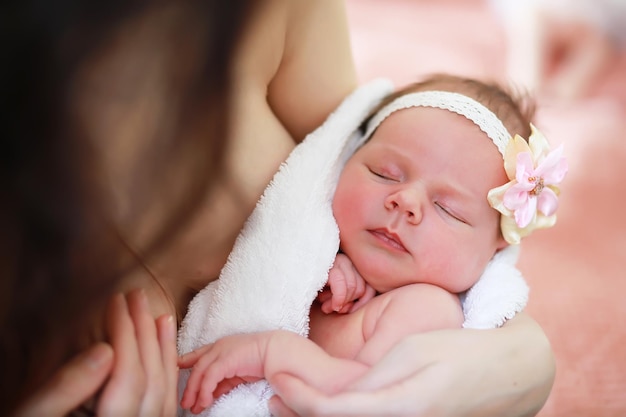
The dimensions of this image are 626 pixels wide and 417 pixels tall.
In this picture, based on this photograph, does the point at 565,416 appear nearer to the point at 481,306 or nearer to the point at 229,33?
the point at 481,306

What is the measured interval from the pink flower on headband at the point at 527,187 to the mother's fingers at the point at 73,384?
60cm

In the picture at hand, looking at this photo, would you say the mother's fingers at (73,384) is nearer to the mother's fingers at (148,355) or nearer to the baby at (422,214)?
the mother's fingers at (148,355)

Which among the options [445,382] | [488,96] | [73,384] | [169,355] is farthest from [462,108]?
[73,384]

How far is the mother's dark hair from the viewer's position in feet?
1.85

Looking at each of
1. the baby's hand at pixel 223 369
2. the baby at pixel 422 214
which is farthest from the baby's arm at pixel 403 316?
the baby's hand at pixel 223 369

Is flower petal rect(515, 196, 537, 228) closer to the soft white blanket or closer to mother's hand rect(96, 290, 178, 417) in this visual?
the soft white blanket

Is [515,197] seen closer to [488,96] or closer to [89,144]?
[488,96]

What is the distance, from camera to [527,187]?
1073 millimetres

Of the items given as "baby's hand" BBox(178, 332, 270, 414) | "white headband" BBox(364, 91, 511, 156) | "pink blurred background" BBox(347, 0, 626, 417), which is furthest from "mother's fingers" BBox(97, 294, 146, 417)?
"pink blurred background" BBox(347, 0, 626, 417)

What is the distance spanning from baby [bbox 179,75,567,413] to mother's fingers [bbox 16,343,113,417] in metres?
0.17

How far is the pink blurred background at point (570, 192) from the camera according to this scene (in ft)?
4.50

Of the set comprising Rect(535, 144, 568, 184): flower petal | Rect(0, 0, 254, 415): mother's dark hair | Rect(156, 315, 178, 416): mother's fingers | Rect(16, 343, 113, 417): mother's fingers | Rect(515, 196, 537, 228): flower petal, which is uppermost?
Rect(0, 0, 254, 415): mother's dark hair

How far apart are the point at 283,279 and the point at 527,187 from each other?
40 centimetres

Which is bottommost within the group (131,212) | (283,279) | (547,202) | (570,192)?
(570,192)
